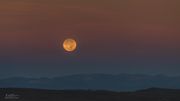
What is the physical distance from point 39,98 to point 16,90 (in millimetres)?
18020

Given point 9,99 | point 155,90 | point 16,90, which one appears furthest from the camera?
point 155,90

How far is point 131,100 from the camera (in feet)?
342

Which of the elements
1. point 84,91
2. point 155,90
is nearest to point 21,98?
point 84,91

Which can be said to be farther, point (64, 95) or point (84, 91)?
point (84, 91)

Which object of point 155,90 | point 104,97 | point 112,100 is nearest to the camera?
point 112,100

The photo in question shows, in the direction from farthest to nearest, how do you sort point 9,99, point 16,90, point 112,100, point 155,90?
point 155,90 < point 16,90 < point 112,100 < point 9,99

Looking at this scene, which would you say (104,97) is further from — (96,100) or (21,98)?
(21,98)

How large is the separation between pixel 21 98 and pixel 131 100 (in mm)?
24133

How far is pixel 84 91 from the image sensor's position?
12512 cm

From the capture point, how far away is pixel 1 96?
10262 cm

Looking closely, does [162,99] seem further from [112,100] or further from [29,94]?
[29,94]

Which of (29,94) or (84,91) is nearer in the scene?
(29,94)

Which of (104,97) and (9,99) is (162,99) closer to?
(104,97)

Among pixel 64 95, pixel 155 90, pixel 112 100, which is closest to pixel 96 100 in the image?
pixel 112 100
